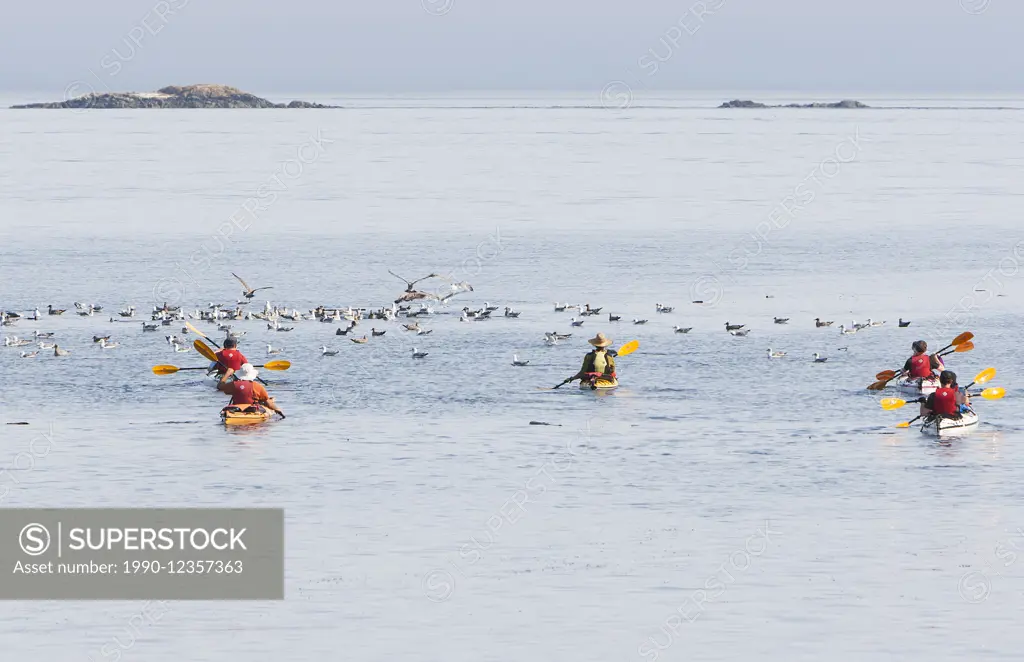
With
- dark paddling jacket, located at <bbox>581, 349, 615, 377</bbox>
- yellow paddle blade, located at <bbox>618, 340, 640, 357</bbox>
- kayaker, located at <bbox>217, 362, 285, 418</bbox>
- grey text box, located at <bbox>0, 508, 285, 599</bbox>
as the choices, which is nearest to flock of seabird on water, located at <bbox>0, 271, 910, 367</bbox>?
yellow paddle blade, located at <bbox>618, 340, 640, 357</bbox>

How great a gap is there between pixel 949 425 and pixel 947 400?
627 mm

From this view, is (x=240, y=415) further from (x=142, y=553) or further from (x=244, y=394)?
(x=142, y=553)

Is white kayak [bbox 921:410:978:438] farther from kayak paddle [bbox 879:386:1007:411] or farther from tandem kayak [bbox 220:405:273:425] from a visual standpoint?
tandem kayak [bbox 220:405:273:425]

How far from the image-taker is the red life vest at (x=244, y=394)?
41.4 meters

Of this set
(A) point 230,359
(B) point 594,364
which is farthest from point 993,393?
(A) point 230,359

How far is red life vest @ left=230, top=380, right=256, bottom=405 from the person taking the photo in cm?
4138

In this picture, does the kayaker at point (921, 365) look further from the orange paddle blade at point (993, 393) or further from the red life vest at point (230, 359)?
the red life vest at point (230, 359)

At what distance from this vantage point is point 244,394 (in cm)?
4138

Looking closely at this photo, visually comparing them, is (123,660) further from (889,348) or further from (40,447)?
(889,348)

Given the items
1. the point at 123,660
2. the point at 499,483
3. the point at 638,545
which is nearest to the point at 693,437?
the point at 499,483

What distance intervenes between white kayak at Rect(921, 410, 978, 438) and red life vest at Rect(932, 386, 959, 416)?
172mm

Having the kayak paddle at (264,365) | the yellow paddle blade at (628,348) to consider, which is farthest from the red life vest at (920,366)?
the kayak paddle at (264,365)

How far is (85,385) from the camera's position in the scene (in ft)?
154

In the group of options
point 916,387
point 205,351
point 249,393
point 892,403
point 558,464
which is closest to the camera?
point 558,464
